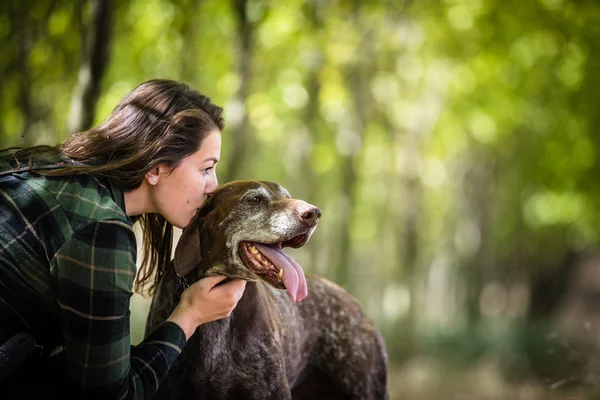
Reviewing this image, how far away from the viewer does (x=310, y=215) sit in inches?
148

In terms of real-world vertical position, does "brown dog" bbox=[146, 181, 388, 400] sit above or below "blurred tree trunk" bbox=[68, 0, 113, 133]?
below

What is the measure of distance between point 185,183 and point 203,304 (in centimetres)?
62

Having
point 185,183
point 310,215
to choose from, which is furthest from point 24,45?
point 310,215

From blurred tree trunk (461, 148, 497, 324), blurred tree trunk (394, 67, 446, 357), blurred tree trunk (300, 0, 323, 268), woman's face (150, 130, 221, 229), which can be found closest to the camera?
woman's face (150, 130, 221, 229)

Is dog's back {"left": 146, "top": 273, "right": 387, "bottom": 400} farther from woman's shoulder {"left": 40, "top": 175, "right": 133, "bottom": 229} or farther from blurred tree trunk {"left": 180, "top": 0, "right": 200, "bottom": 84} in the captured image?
blurred tree trunk {"left": 180, "top": 0, "right": 200, "bottom": 84}

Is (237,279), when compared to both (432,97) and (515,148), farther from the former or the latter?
(515,148)

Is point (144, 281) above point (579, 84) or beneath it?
beneath

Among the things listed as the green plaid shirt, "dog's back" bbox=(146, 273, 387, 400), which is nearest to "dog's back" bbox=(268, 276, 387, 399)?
"dog's back" bbox=(146, 273, 387, 400)

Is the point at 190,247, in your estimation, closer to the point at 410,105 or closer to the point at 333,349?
the point at 333,349

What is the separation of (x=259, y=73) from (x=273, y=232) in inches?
703

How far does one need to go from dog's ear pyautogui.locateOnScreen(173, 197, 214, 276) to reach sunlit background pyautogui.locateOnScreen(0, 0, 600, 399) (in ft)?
16.7

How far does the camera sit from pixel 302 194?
90.5 feet

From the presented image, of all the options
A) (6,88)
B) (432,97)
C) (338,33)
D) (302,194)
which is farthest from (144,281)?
(302,194)

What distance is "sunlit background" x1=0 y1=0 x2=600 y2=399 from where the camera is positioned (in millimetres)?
13400
